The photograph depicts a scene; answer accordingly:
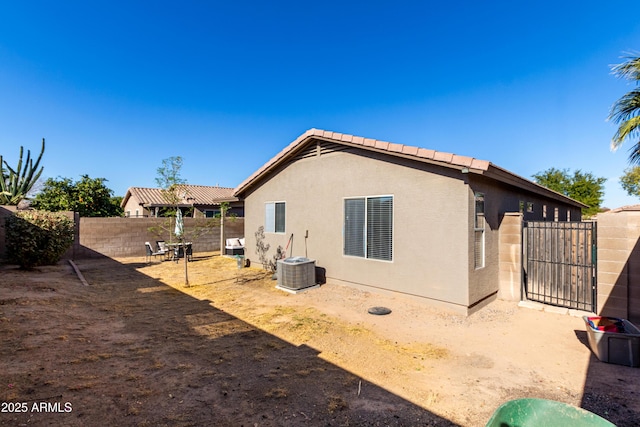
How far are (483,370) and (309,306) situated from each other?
377 centimetres

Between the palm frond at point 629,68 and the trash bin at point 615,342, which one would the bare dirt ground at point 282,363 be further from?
the palm frond at point 629,68

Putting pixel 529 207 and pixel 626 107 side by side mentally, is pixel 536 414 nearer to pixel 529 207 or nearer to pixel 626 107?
pixel 529 207

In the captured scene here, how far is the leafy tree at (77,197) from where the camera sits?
16.9 metres

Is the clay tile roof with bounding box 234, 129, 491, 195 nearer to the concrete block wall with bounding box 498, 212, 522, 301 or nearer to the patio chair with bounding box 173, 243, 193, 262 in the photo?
the concrete block wall with bounding box 498, 212, 522, 301

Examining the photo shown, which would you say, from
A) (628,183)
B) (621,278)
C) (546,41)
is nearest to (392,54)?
(546,41)

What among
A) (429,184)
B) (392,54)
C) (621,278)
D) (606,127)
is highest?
(392,54)

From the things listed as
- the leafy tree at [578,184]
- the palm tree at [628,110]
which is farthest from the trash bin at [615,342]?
the leafy tree at [578,184]

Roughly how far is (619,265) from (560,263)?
42.6 inches

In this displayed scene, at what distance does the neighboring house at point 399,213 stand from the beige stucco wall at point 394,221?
0.07 feet

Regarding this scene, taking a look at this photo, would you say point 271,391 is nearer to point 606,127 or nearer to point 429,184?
point 429,184

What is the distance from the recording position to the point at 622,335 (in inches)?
155

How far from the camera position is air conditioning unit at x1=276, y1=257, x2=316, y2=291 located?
7922 millimetres

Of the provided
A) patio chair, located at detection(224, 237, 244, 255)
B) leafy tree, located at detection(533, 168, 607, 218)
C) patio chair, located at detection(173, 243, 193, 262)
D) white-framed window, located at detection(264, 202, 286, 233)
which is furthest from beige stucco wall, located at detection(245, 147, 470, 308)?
leafy tree, located at detection(533, 168, 607, 218)

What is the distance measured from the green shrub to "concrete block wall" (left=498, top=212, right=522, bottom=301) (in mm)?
13945
